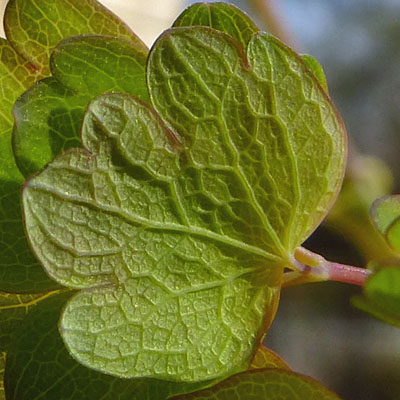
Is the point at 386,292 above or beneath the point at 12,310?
above

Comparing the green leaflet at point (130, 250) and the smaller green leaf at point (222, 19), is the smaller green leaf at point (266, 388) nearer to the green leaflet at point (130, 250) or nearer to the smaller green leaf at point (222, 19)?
the green leaflet at point (130, 250)

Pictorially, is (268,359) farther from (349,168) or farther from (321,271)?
(349,168)

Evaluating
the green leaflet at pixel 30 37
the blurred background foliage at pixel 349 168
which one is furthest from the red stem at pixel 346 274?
the blurred background foliage at pixel 349 168

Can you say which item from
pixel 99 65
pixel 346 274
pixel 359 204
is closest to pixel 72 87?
pixel 99 65

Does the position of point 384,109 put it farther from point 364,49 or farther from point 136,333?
point 136,333

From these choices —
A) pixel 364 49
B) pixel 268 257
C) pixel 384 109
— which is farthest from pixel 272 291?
pixel 364 49
